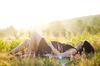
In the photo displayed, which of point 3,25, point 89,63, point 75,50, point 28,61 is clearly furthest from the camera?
point 3,25

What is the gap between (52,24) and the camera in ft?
235

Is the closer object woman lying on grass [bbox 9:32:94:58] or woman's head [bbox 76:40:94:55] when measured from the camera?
woman lying on grass [bbox 9:32:94:58]

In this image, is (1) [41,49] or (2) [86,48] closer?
(1) [41,49]

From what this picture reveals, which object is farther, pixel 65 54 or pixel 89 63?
pixel 65 54

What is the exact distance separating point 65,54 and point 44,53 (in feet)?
2.10

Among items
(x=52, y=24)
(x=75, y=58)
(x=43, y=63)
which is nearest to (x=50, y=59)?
(x=43, y=63)

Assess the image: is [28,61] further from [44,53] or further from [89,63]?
[89,63]

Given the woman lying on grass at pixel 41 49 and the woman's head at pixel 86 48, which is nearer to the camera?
the woman lying on grass at pixel 41 49

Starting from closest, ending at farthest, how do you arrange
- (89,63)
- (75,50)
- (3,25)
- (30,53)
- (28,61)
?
(89,63) → (28,61) → (30,53) → (75,50) → (3,25)

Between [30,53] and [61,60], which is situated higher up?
[30,53]

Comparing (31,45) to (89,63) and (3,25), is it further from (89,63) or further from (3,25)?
(3,25)

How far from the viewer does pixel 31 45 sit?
4.13 m

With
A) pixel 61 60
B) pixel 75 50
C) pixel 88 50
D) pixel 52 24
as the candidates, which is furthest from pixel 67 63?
pixel 52 24

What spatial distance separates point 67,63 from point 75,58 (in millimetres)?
316
